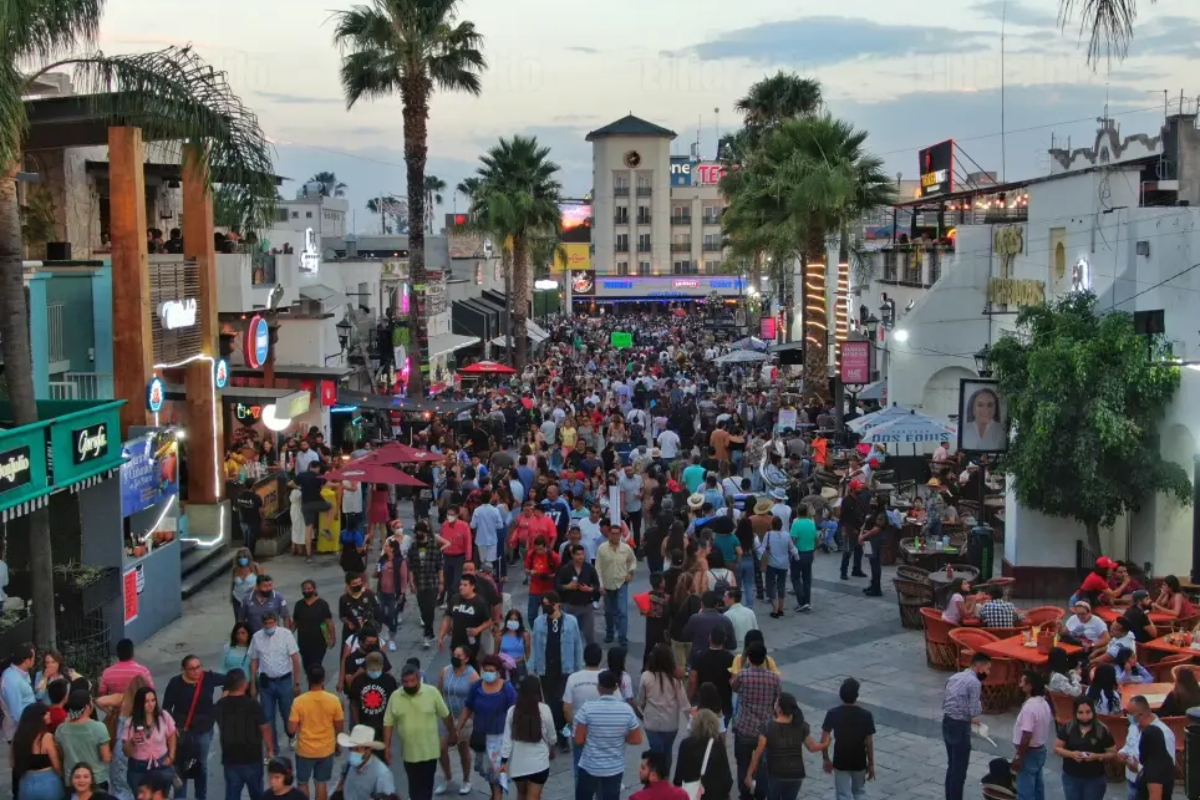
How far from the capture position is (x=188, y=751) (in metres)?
10.1

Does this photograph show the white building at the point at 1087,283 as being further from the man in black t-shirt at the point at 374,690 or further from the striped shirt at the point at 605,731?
the man in black t-shirt at the point at 374,690

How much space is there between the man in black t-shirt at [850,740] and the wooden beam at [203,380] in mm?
13611

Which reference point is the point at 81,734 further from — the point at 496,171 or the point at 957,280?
the point at 496,171

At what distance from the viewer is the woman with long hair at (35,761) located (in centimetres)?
933

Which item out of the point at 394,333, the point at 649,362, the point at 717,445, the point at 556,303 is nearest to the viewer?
the point at 717,445

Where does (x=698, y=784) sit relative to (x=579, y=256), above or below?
below

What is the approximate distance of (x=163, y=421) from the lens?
2214 centimetres

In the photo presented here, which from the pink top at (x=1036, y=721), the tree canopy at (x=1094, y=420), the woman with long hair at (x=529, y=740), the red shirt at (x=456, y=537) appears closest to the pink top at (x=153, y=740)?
the woman with long hair at (x=529, y=740)

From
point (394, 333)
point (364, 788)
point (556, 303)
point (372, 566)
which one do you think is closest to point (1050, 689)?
point (364, 788)

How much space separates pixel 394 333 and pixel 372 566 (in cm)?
1935

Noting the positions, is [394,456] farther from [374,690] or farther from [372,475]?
[374,690]

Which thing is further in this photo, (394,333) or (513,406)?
(394,333)

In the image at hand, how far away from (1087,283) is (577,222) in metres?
93.6

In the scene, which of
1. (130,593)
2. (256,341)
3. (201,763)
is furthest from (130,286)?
(201,763)
